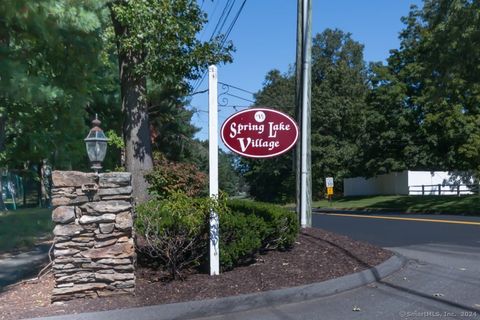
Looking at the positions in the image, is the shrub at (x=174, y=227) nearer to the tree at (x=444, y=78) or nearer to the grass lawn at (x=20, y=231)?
the grass lawn at (x=20, y=231)

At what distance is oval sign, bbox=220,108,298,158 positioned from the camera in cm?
970

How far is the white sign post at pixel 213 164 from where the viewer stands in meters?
8.67

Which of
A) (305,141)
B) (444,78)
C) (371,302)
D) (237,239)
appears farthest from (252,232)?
(444,78)

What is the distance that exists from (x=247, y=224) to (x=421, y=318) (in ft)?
10.7

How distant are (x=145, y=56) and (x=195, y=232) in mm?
4859

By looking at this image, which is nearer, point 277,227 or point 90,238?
point 90,238

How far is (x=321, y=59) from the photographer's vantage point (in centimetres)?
6756

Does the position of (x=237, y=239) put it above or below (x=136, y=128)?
below

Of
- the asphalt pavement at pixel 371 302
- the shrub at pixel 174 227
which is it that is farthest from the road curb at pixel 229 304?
the shrub at pixel 174 227

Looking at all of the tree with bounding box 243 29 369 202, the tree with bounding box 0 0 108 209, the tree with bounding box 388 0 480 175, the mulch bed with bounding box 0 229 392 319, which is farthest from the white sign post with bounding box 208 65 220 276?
the tree with bounding box 243 29 369 202

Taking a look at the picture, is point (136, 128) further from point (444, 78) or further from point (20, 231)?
point (444, 78)

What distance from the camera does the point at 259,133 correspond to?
32.1ft

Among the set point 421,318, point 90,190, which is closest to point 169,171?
point 90,190

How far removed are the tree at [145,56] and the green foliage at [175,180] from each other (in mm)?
208
